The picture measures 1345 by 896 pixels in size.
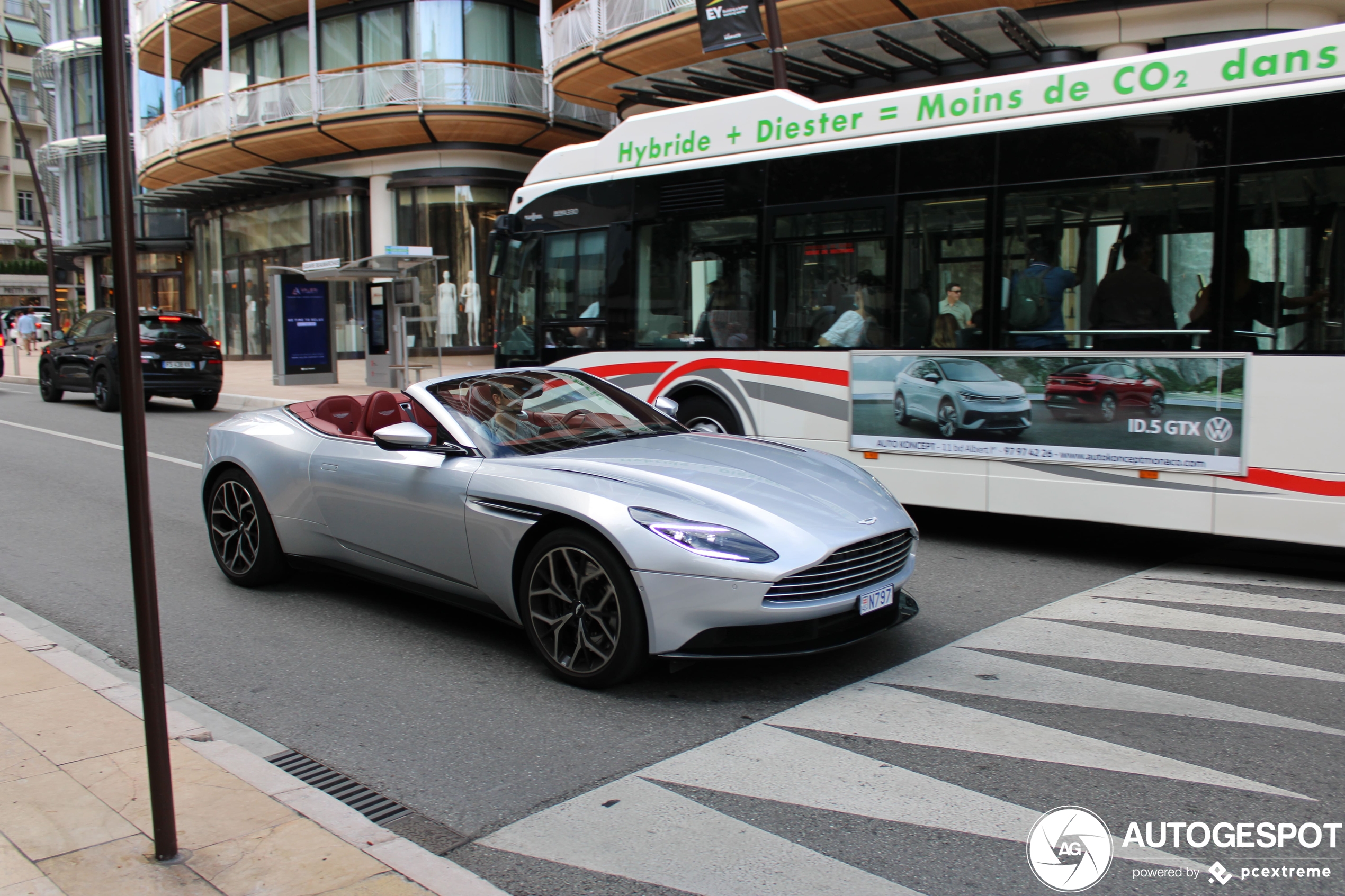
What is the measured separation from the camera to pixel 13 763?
152 inches

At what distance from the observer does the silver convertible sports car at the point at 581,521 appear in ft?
14.4

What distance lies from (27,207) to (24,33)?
12799mm

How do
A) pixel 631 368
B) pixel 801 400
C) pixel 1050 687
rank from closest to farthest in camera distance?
pixel 1050 687
pixel 801 400
pixel 631 368

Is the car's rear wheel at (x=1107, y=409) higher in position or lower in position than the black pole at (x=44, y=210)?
lower

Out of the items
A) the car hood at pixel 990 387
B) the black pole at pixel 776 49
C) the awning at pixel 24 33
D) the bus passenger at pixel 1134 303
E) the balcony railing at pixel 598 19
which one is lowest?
the car hood at pixel 990 387

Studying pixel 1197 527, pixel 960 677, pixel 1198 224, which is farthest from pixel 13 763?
pixel 1198 224

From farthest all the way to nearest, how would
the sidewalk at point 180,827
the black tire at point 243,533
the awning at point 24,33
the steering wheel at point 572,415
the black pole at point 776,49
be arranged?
1. the awning at point 24,33
2. the black pole at point 776,49
3. the black tire at point 243,533
4. the steering wheel at point 572,415
5. the sidewalk at point 180,827

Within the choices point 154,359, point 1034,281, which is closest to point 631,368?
point 1034,281

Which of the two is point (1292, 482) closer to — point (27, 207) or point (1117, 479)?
point (1117, 479)

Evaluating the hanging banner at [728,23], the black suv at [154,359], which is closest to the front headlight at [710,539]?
the hanging banner at [728,23]

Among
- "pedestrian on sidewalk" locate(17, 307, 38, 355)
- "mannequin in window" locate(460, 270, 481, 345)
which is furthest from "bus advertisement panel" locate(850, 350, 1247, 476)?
"pedestrian on sidewalk" locate(17, 307, 38, 355)

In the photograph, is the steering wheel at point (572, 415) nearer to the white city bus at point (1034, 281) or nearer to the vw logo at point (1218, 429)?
the white city bus at point (1034, 281)

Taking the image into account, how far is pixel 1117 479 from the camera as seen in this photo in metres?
7.05

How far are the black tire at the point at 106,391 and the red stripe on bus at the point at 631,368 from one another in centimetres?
1286
